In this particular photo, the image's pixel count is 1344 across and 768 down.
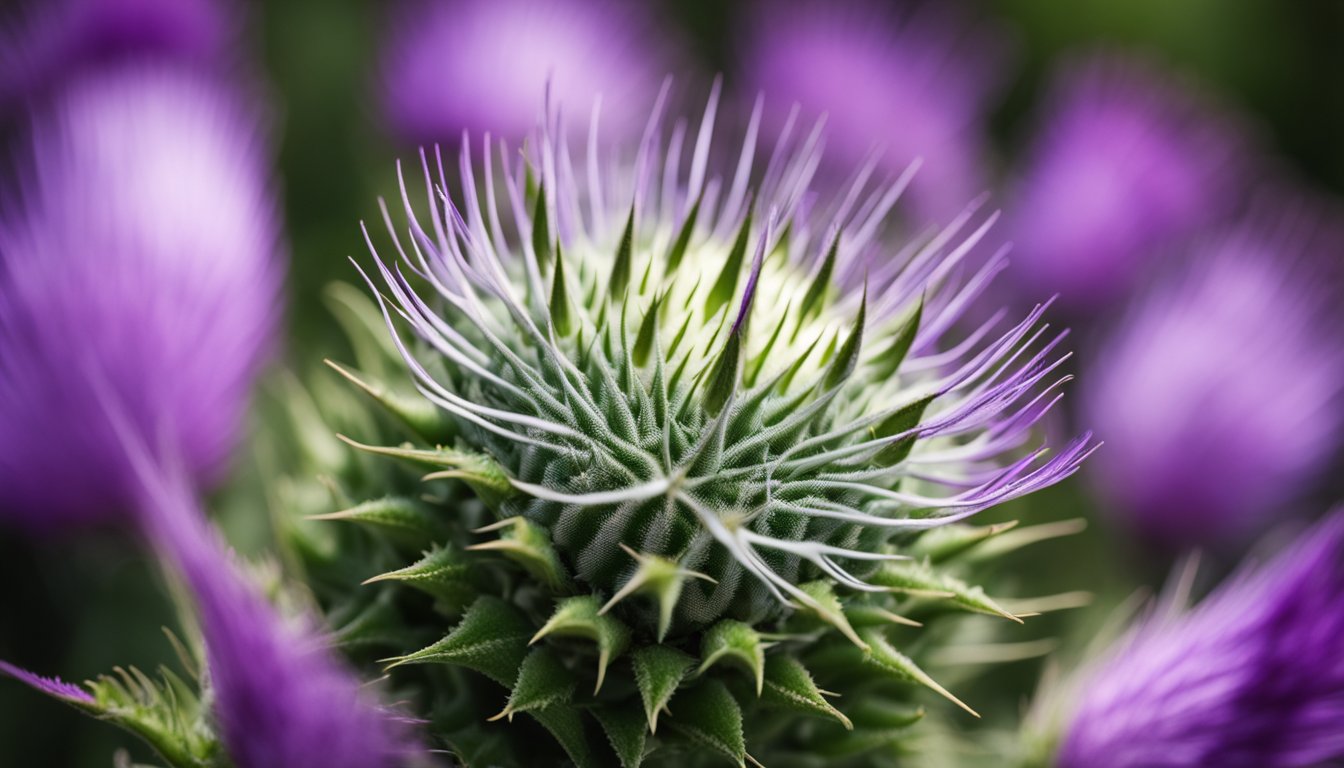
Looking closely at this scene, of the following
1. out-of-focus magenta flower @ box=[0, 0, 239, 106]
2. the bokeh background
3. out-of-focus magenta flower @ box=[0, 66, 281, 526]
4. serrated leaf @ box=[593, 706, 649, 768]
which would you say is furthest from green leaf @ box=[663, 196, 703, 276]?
out-of-focus magenta flower @ box=[0, 0, 239, 106]

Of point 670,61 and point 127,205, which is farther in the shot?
point 670,61

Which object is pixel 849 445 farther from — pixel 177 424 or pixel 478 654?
pixel 177 424

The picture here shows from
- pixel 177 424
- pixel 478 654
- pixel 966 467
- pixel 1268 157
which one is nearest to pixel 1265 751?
pixel 966 467

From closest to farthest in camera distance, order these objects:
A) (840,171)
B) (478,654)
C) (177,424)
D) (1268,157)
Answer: (478,654)
(177,424)
(840,171)
(1268,157)

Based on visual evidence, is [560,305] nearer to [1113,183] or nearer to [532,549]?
[532,549]

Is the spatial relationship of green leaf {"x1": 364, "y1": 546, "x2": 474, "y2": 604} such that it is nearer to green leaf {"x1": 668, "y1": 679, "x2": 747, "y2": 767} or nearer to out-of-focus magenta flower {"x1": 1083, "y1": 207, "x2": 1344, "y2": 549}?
green leaf {"x1": 668, "y1": 679, "x2": 747, "y2": 767}

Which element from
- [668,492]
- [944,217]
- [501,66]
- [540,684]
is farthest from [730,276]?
[944,217]
